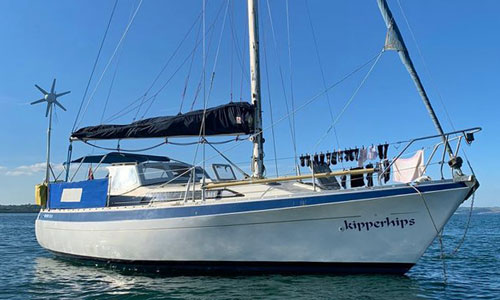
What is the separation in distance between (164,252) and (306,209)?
384 cm

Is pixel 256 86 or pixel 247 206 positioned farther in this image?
pixel 256 86

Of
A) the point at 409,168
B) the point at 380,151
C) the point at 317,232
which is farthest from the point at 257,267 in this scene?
the point at 409,168

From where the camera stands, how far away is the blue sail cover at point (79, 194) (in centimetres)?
1217

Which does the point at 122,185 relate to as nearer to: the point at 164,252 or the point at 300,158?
the point at 164,252

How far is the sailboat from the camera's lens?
8.94 meters

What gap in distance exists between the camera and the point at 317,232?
916 centimetres

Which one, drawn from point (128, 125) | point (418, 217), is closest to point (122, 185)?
point (128, 125)

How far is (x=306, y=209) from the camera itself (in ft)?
29.9

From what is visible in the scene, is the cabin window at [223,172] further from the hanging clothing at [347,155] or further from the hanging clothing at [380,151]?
the hanging clothing at [380,151]

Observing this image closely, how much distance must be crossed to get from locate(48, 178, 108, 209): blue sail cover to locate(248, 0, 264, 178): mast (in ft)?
14.9

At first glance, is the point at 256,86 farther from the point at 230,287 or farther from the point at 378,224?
the point at 230,287

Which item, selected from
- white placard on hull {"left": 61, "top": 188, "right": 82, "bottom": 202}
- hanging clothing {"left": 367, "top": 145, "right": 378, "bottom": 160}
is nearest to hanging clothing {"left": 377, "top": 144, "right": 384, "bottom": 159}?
hanging clothing {"left": 367, "top": 145, "right": 378, "bottom": 160}

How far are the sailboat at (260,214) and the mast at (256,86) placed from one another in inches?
1.2

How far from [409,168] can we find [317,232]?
253 centimetres
